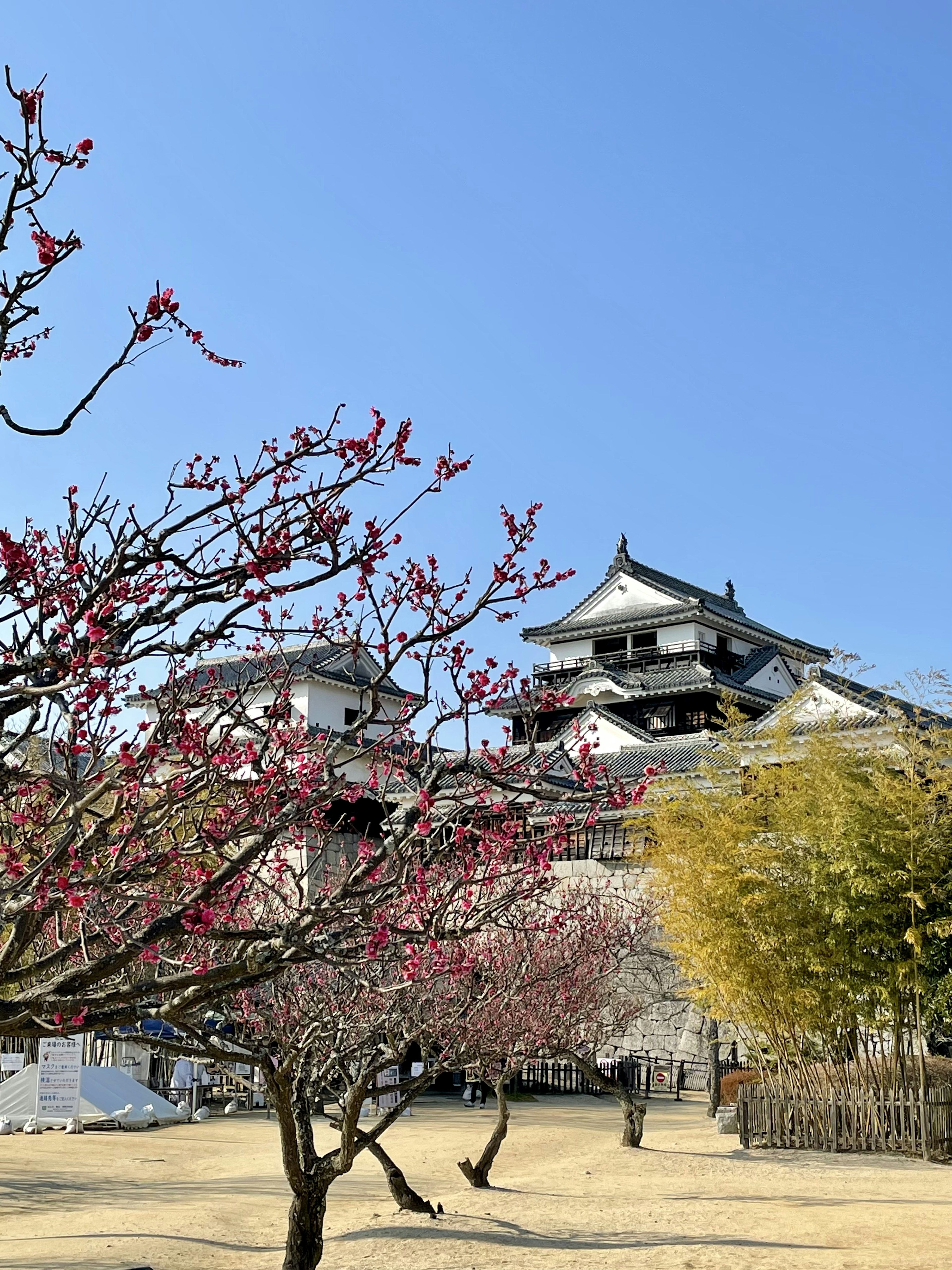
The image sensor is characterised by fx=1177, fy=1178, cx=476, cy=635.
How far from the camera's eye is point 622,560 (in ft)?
129

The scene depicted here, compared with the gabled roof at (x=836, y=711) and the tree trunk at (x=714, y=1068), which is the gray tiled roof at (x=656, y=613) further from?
the tree trunk at (x=714, y=1068)

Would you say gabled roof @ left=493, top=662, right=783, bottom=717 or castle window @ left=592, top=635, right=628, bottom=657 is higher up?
castle window @ left=592, top=635, right=628, bottom=657

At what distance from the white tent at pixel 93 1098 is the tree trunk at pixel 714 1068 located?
8.56m

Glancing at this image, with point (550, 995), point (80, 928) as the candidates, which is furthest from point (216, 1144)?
point (80, 928)

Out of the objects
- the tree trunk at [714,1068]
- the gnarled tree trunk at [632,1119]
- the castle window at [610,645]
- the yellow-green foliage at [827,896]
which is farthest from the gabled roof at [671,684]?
the gnarled tree trunk at [632,1119]

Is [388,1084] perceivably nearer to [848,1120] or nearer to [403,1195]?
[403,1195]

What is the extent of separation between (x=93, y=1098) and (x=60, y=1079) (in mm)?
2335

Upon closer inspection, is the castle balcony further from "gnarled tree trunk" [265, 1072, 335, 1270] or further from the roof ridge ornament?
"gnarled tree trunk" [265, 1072, 335, 1270]

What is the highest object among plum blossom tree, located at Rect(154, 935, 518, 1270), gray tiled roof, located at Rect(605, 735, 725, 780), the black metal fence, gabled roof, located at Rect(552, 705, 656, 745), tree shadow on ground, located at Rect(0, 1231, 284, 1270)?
gabled roof, located at Rect(552, 705, 656, 745)

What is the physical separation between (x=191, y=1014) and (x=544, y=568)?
10.2 feet

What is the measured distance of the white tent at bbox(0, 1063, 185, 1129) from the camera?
688 inches

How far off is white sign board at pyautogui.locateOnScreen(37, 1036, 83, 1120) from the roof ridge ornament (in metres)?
26.3

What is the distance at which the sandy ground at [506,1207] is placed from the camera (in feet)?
28.8

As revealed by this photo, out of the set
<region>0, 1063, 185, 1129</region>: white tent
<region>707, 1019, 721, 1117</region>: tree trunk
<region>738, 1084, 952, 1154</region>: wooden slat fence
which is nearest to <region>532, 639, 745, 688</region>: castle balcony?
<region>707, 1019, 721, 1117</region>: tree trunk
